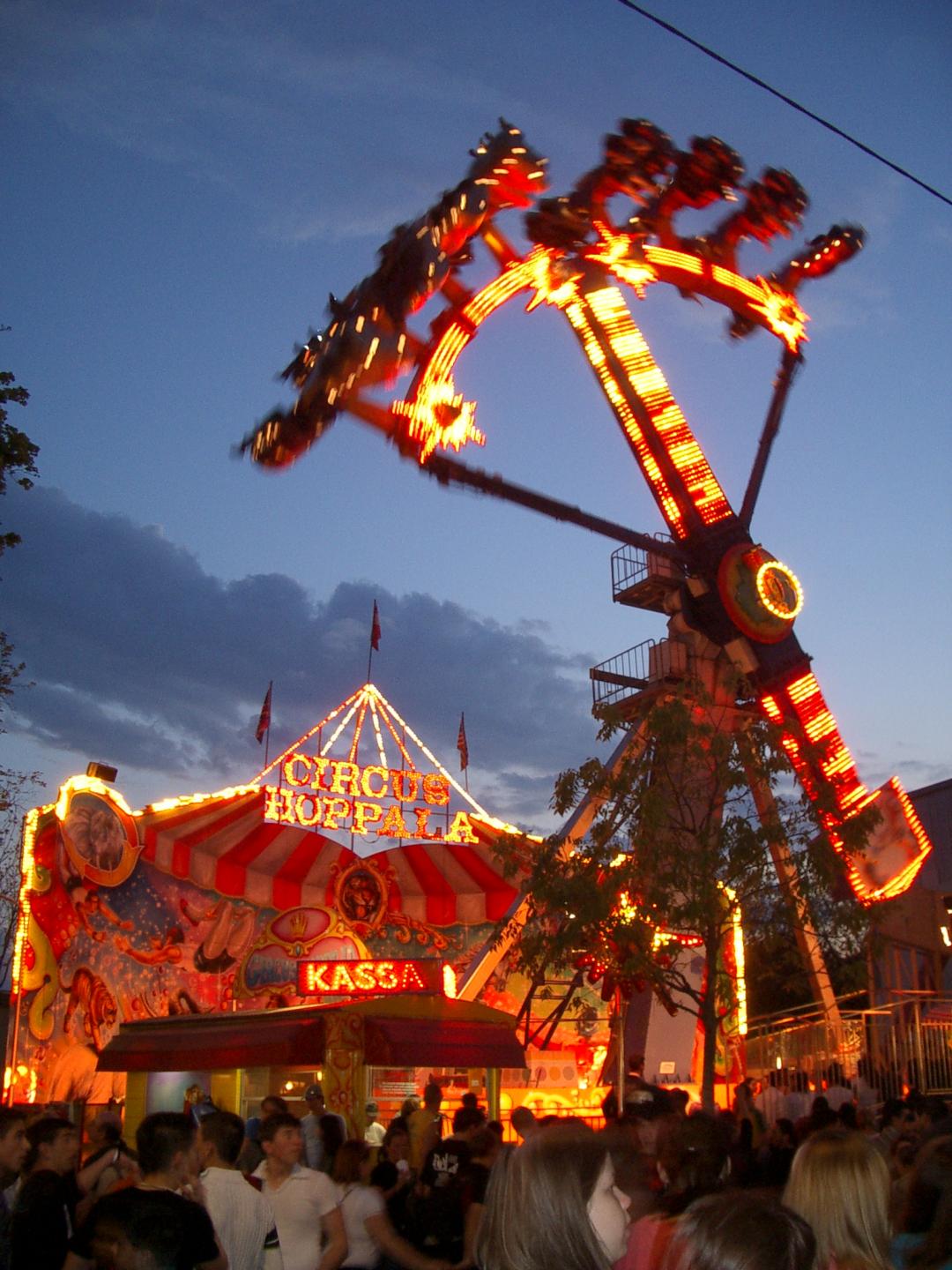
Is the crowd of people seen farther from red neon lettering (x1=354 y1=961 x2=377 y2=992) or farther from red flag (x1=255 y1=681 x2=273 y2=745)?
red flag (x1=255 y1=681 x2=273 y2=745)

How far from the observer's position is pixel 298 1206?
20.9 feet

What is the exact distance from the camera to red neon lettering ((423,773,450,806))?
90.7 feet

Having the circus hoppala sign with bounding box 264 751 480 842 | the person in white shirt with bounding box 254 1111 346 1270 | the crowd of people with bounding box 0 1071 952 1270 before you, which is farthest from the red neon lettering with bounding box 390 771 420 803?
the person in white shirt with bounding box 254 1111 346 1270

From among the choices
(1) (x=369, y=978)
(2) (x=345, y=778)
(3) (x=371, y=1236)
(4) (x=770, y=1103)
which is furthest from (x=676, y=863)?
(2) (x=345, y=778)

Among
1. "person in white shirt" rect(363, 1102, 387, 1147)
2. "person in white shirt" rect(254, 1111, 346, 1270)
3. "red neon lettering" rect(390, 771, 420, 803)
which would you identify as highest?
"red neon lettering" rect(390, 771, 420, 803)

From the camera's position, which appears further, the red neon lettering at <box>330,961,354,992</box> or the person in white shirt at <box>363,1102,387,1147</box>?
the red neon lettering at <box>330,961,354,992</box>

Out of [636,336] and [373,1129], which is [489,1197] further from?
[636,336]

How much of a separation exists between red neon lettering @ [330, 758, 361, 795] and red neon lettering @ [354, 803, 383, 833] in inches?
12.7

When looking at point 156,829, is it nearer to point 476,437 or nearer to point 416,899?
point 416,899

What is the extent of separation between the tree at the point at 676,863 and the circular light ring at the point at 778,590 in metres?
8.41

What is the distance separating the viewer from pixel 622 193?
83.8ft

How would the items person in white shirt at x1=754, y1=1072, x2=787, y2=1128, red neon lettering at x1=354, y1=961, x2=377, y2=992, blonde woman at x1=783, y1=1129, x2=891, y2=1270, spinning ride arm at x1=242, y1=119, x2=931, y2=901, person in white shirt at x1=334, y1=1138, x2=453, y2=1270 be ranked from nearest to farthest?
blonde woman at x1=783, y1=1129, x2=891, y2=1270 → person in white shirt at x1=334, y1=1138, x2=453, y2=1270 → person in white shirt at x1=754, y1=1072, x2=787, y2=1128 → red neon lettering at x1=354, y1=961, x2=377, y2=992 → spinning ride arm at x1=242, y1=119, x2=931, y2=901

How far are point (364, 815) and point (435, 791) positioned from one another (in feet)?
5.61

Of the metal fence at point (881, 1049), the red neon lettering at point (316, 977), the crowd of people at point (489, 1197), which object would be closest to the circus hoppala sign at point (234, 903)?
the red neon lettering at point (316, 977)
